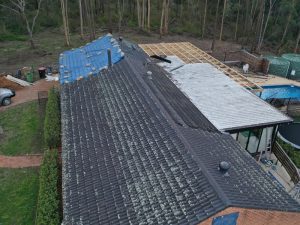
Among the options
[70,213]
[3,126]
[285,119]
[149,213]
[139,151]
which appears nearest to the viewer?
[149,213]

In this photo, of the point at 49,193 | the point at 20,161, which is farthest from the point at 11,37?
the point at 49,193

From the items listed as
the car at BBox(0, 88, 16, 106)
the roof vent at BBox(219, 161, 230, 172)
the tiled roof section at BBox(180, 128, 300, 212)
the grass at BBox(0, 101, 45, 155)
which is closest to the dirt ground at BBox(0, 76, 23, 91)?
the car at BBox(0, 88, 16, 106)

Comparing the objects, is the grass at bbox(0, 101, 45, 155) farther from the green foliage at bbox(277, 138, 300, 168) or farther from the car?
the green foliage at bbox(277, 138, 300, 168)

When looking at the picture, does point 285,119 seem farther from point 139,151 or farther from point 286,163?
point 139,151

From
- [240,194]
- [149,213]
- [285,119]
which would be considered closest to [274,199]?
[240,194]

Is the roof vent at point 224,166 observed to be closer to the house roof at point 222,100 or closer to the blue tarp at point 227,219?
the blue tarp at point 227,219

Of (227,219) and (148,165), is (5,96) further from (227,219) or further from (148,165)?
(227,219)

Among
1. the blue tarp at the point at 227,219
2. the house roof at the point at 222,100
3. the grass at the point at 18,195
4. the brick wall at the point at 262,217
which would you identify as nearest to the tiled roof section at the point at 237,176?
the brick wall at the point at 262,217
